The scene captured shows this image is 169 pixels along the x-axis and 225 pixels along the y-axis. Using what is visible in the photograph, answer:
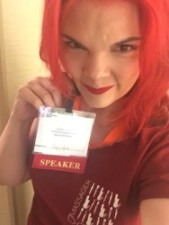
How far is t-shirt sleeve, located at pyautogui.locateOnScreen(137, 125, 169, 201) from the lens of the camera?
684 mm

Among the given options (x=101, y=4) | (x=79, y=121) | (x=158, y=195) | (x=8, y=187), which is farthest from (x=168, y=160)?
(x=8, y=187)

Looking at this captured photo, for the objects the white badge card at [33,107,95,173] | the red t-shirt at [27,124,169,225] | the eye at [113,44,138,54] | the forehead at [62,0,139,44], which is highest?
the forehead at [62,0,139,44]

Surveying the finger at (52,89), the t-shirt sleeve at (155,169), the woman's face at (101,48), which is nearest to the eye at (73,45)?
the woman's face at (101,48)

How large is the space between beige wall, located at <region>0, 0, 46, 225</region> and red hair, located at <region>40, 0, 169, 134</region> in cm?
16

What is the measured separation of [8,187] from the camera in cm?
107

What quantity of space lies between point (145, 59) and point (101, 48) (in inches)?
3.3

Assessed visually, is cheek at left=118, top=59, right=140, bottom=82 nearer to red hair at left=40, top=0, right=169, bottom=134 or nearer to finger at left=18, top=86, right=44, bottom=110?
red hair at left=40, top=0, right=169, bottom=134

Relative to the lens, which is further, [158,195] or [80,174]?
[80,174]

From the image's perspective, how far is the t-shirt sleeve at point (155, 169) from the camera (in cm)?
68

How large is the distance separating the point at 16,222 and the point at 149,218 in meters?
0.58

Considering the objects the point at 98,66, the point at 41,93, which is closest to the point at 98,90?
the point at 98,66

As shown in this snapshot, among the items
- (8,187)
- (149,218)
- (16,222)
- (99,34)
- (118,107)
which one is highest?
A: (99,34)

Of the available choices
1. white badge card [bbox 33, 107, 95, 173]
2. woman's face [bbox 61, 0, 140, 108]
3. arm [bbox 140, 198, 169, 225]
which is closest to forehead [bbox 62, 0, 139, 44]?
woman's face [bbox 61, 0, 140, 108]

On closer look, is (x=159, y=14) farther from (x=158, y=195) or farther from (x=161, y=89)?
(x=158, y=195)
